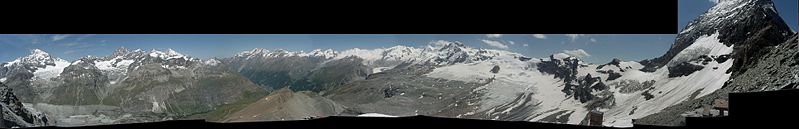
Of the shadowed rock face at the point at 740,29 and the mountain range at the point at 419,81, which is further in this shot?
the mountain range at the point at 419,81

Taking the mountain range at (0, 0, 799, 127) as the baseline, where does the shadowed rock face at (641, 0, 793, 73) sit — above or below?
above

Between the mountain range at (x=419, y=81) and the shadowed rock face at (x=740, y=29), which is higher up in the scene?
the shadowed rock face at (x=740, y=29)

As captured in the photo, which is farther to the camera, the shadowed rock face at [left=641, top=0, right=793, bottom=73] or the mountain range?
the mountain range

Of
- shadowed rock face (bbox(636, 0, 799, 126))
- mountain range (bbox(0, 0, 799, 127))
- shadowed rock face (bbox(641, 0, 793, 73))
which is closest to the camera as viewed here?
shadowed rock face (bbox(636, 0, 799, 126))

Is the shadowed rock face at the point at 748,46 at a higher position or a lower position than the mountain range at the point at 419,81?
higher

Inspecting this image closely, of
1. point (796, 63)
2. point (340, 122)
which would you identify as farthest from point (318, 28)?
point (796, 63)

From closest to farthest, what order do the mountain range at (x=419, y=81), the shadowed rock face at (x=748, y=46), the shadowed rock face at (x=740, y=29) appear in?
the shadowed rock face at (x=748, y=46) < the shadowed rock face at (x=740, y=29) < the mountain range at (x=419, y=81)

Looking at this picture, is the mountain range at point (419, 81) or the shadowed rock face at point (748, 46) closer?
the shadowed rock face at point (748, 46)

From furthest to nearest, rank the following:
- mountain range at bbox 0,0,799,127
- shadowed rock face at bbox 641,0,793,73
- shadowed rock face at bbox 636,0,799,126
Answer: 1. mountain range at bbox 0,0,799,127
2. shadowed rock face at bbox 641,0,793,73
3. shadowed rock face at bbox 636,0,799,126

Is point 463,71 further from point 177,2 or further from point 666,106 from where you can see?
point 177,2

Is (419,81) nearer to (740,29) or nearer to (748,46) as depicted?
(740,29)

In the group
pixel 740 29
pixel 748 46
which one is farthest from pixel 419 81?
pixel 748 46

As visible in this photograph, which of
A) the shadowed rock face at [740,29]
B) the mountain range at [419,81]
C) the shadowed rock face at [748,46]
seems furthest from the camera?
the mountain range at [419,81]
